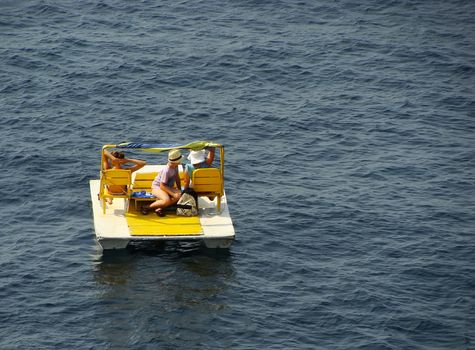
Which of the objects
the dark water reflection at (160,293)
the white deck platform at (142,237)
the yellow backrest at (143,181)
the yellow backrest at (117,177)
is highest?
the yellow backrest at (117,177)

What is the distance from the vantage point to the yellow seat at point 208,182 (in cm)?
3130

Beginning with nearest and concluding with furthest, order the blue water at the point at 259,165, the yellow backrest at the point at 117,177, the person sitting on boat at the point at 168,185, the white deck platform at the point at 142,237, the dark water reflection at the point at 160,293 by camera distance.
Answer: the dark water reflection at the point at 160,293, the blue water at the point at 259,165, the white deck platform at the point at 142,237, the yellow backrest at the point at 117,177, the person sitting on boat at the point at 168,185

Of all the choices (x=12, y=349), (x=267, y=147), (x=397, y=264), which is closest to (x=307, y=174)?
(x=267, y=147)

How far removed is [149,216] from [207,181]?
2.05m

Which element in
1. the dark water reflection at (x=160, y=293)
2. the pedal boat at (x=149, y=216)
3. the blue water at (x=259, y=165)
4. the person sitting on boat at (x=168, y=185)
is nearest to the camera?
the dark water reflection at (x=160, y=293)

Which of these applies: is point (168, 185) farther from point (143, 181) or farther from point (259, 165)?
point (259, 165)

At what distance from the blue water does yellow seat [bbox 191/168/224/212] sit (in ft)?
6.01

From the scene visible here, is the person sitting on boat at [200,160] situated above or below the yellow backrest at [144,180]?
above

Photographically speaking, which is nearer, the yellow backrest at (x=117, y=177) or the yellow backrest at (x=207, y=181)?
the yellow backrest at (x=117, y=177)

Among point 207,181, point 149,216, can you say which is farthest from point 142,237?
point 207,181

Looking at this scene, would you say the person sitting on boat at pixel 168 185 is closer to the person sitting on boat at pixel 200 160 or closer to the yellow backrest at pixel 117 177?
the person sitting on boat at pixel 200 160

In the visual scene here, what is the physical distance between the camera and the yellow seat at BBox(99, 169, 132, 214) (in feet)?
102

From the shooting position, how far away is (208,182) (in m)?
31.4

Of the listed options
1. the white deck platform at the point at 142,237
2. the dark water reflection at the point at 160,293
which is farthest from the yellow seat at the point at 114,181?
the dark water reflection at the point at 160,293
